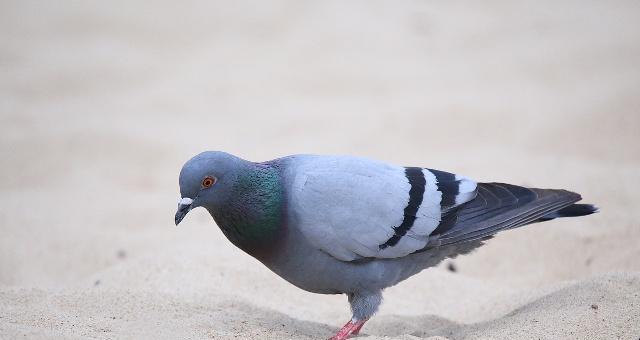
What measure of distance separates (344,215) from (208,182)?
0.71m

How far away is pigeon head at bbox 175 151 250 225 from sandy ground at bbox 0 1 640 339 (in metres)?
0.62


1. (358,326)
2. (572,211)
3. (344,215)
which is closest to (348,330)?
(358,326)

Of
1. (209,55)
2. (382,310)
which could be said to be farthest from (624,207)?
(209,55)

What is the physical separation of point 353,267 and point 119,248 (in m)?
2.71

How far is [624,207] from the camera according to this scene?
6.04 meters

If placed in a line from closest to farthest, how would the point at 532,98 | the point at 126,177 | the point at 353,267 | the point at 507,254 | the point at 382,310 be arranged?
the point at 353,267, the point at 382,310, the point at 507,254, the point at 126,177, the point at 532,98

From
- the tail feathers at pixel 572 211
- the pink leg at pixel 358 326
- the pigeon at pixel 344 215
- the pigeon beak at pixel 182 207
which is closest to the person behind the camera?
the pigeon beak at pixel 182 207

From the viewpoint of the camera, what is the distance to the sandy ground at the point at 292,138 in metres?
4.27

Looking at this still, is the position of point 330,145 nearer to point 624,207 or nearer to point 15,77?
point 624,207

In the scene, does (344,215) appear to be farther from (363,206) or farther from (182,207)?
(182,207)

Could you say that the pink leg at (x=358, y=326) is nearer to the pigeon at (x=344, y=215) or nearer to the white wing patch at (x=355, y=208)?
the pigeon at (x=344, y=215)

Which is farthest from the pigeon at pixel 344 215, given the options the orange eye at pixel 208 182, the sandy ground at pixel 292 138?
the sandy ground at pixel 292 138

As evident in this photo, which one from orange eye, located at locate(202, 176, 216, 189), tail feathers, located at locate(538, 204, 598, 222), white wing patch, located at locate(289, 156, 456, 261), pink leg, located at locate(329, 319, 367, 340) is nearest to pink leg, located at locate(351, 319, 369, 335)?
pink leg, located at locate(329, 319, 367, 340)

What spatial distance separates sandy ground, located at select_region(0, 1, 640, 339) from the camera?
14.0 ft
